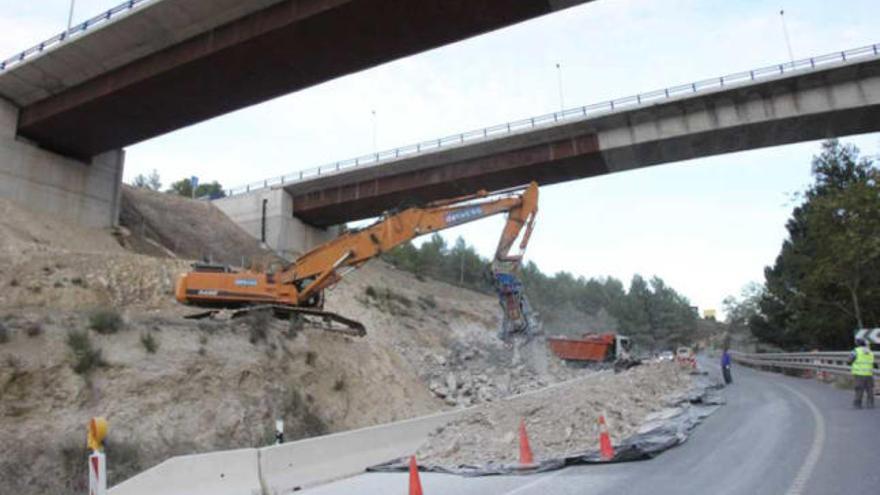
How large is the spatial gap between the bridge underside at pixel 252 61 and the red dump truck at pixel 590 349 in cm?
1930

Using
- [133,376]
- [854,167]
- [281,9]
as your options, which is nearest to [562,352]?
[854,167]

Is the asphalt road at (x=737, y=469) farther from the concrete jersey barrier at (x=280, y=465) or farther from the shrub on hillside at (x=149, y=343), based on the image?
A: the shrub on hillside at (x=149, y=343)

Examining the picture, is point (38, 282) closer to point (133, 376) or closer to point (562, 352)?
point (133, 376)

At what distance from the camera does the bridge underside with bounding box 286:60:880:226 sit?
2973cm

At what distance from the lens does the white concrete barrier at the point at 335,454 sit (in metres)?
10.5

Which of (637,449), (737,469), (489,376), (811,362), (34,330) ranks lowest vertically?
(737,469)

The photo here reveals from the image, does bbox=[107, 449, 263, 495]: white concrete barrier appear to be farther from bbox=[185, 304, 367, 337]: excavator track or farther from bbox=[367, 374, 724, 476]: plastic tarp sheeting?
bbox=[185, 304, 367, 337]: excavator track

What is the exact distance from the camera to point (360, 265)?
67.6 feet

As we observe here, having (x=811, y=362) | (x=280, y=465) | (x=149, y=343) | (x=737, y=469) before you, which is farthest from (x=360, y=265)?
(x=811, y=362)

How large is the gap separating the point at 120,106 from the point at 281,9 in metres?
10.1

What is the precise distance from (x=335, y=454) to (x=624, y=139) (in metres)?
25.9

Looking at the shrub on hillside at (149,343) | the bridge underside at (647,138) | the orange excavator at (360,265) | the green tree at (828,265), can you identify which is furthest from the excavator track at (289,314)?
the green tree at (828,265)

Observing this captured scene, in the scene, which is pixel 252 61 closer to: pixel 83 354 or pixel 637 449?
pixel 83 354

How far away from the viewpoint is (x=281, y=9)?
2319 cm
